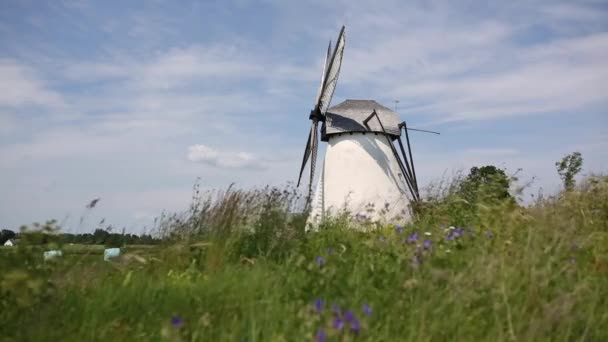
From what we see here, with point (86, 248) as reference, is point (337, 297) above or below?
below

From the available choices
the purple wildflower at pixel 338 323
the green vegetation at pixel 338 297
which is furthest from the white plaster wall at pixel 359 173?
the purple wildflower at pixel 338 323

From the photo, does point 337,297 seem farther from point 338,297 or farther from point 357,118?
point 357,118

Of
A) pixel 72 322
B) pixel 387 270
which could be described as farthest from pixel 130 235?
pixel 387 270

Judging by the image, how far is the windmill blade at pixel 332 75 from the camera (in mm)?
20562

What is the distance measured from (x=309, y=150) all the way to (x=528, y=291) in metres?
17.4

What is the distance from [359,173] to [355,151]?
0.83 meters

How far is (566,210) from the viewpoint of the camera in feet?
22.4

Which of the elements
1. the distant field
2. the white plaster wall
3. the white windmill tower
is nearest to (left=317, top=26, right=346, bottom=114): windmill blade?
the white windmill tower

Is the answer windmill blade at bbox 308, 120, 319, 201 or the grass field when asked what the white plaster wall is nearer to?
windmill blade at bbox 308, 120, 319, 201

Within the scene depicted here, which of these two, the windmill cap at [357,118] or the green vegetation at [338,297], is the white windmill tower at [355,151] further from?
the green vegetation at [338,297]

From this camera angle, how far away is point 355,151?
19672 millimetres

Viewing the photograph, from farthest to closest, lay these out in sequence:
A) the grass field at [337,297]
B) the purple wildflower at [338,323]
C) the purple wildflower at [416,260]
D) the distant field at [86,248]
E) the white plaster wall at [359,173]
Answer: the white plaster wall at [359,173], the distant field at [86,248], the purple wildflower at [416,260], the grass field at [337,297], the purple wildflower at [338,323]

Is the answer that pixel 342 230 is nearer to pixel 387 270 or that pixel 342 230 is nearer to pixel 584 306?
pixel 387 270

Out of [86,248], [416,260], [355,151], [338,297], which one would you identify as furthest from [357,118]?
[338,297]
